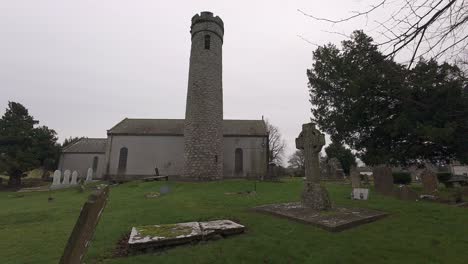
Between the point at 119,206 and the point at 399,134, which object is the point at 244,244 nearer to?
the point at 119,206

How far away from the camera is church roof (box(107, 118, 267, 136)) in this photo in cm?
2894

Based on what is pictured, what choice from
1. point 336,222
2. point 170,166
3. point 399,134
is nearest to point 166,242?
point 336,222

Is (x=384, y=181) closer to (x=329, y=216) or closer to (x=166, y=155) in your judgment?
(x=329, y=216)

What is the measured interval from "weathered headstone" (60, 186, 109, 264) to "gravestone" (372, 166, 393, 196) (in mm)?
14243

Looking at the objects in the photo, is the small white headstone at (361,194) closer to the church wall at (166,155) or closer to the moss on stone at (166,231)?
the moss on stone at (166,231)

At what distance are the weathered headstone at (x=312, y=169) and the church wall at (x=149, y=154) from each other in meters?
21.7

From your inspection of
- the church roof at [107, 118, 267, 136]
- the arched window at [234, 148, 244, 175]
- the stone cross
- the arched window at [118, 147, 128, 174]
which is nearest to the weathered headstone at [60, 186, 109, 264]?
the stone cross

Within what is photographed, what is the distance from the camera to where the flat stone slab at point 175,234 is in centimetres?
439

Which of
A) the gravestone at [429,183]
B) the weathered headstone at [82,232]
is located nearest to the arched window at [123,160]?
the gravestone at [429,183]

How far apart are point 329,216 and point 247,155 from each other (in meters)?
22.0

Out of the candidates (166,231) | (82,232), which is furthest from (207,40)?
(82,232)

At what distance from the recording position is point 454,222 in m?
6.45

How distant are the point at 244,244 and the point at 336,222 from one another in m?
2.57

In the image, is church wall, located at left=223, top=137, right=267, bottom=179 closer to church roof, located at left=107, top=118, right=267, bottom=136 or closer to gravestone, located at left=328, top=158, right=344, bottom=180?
church roof, located at left=107, top=118, right=267, bottom=136
